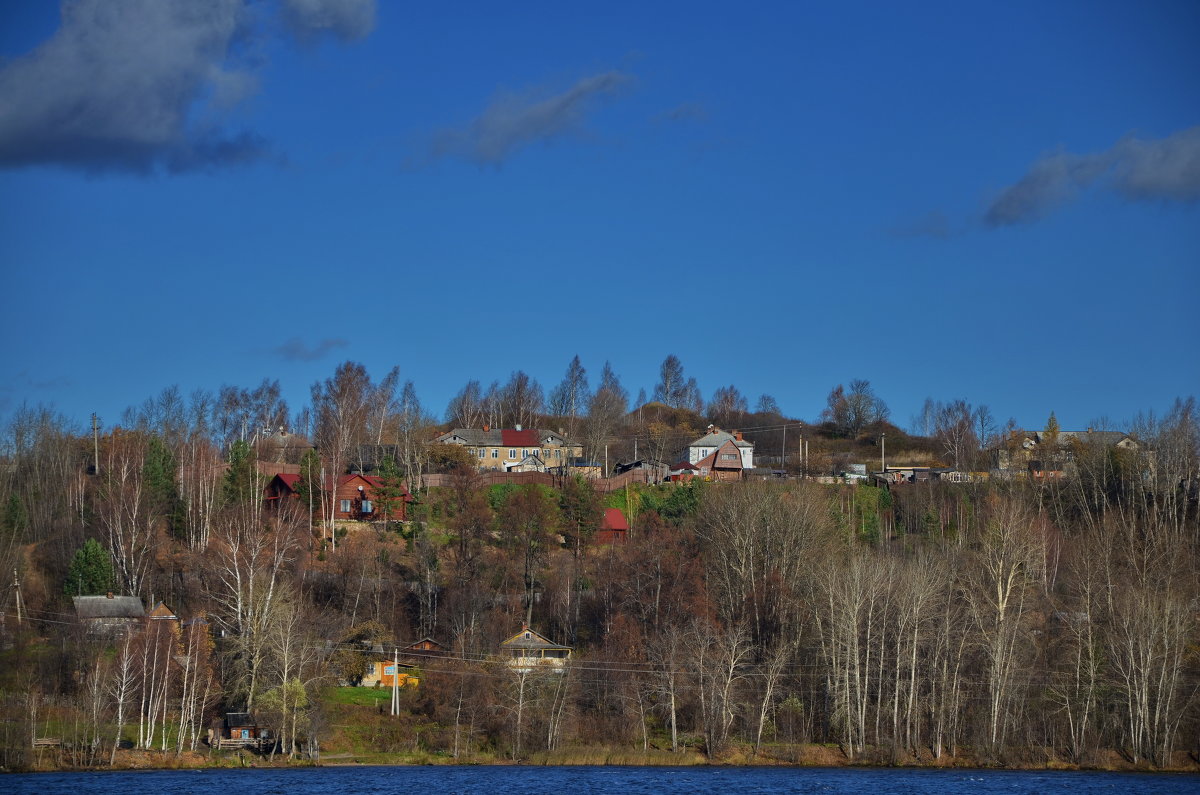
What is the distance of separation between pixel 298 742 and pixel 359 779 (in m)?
7.55

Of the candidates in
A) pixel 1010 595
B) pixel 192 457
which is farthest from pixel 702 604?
pixel 192 457

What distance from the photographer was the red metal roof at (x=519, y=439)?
147 metres

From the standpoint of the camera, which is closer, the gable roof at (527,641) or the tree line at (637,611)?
the tree line at (637,611)

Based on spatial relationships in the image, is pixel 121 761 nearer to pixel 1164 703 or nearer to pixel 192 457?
pixel 192 457

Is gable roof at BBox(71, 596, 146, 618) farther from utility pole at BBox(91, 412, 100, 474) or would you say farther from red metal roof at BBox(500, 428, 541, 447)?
red metal roof at BBox(500, 428, 541, 447)

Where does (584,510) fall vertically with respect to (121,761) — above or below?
above

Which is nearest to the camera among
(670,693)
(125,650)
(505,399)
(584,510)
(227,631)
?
(125,650)

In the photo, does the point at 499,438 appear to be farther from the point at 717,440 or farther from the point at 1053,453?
the point at 1053,453

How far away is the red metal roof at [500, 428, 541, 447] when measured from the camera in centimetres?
14662

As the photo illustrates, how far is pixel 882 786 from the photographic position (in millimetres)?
56344

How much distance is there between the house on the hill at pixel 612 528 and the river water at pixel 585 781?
3594cm

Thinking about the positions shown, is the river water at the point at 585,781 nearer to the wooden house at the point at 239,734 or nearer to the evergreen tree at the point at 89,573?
the wooden house at the point at 239,734

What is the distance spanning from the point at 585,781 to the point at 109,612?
3552cm

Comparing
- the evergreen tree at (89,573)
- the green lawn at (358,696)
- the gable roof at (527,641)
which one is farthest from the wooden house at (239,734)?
the evergreen tree at (89,573)
